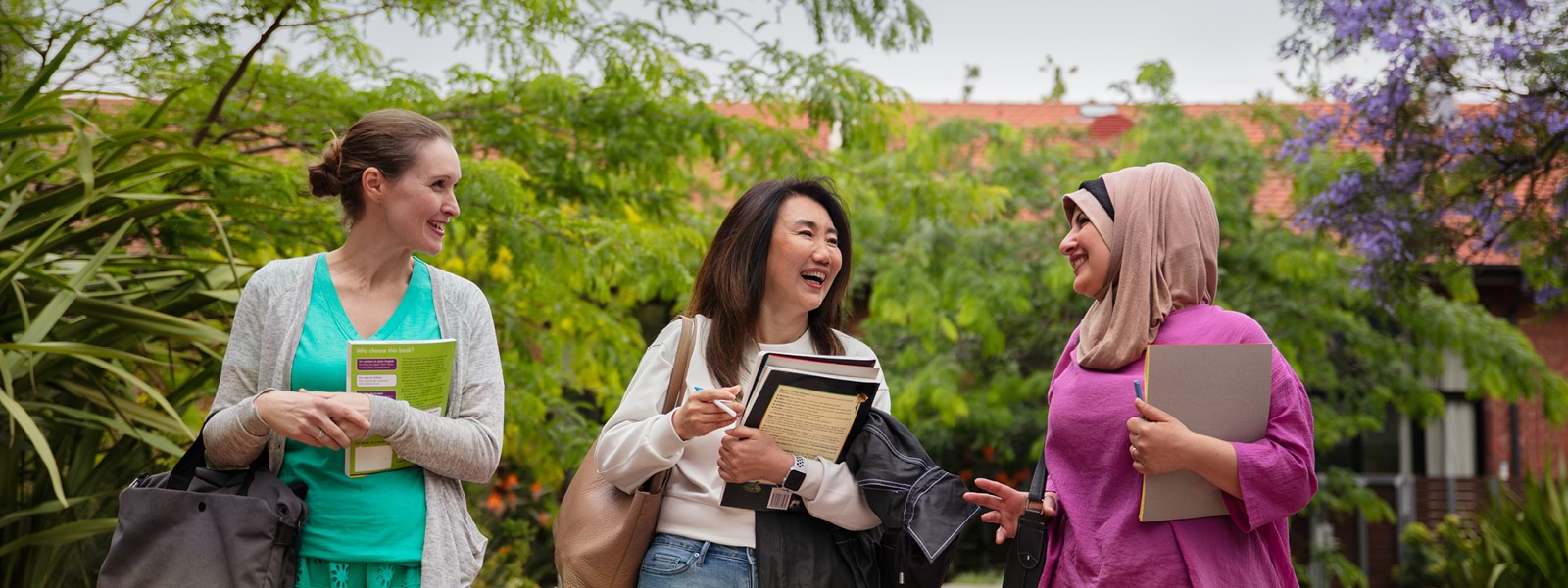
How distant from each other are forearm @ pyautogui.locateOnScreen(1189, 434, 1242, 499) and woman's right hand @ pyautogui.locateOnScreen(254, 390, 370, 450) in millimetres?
1682

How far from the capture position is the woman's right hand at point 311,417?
2.54 m

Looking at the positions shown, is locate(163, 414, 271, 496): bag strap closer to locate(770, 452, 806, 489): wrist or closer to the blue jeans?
the blue jeans

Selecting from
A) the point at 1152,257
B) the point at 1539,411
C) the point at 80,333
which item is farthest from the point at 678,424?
the point at 1539,411

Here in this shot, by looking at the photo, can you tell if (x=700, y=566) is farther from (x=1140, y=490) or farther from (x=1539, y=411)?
(x=1539, y=411)

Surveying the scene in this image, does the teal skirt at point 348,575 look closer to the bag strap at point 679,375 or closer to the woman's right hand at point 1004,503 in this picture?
the bag strap at point 679,375

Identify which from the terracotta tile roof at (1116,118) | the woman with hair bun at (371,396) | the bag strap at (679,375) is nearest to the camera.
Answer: the woman with hair bun at (371,396)

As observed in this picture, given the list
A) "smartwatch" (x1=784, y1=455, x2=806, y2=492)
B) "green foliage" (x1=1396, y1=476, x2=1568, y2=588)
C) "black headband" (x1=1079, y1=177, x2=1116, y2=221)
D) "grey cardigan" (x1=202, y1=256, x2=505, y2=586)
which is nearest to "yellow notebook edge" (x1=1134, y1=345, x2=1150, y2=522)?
"black headband" (x1=1079, y1=177, x2=1116, y2=221)

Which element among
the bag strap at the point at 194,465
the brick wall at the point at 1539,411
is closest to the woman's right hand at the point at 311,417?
the bag strap at the point at 194,465

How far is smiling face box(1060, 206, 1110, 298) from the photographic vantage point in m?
2.87

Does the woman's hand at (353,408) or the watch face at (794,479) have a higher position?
the woman's hand at (353,408)

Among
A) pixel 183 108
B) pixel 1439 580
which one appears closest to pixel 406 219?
pixel 183 108

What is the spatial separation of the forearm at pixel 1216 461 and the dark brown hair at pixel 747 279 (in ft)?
3.38

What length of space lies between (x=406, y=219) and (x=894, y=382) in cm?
917

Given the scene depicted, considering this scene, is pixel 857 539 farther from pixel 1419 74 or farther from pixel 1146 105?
pixel 1146 105
